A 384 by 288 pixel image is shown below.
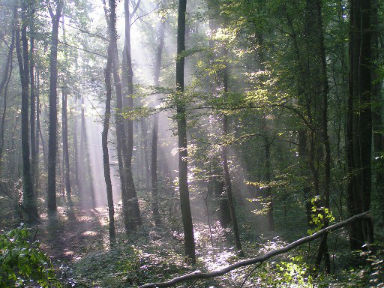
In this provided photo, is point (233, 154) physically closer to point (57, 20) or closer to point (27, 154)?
point (27, 154)

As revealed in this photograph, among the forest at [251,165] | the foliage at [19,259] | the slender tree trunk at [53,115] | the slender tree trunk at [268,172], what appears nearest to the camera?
the foliage at [19,259]

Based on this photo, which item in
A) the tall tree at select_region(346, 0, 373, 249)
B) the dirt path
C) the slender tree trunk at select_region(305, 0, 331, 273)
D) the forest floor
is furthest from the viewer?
the dirt path

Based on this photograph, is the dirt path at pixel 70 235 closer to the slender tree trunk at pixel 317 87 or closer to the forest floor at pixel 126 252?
the forest floor at pixel 126 252

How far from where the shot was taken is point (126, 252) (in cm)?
1167

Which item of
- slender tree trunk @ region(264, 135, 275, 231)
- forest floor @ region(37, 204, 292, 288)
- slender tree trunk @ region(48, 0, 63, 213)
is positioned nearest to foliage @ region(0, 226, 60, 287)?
forest floor @ region(37, 204, 292, 288)

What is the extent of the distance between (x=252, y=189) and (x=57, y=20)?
649 inches

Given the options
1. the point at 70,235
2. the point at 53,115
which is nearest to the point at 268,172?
the point at 70,235

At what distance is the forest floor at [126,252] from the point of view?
808 centimetres

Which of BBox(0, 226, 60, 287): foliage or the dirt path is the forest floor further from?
BBox(0, 226, 60, 287): foliage

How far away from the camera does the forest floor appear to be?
8.08 m

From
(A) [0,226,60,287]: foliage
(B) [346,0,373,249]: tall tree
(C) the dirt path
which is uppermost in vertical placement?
(B) [346,0,373,249]: tall tree

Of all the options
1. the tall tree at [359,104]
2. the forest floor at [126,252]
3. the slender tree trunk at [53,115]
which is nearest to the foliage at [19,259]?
the forest floor at [126,252]

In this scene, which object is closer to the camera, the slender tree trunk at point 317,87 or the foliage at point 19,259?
the foliage at point 19,259

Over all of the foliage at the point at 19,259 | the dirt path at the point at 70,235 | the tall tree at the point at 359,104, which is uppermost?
the tall tree at the point at 359,104
